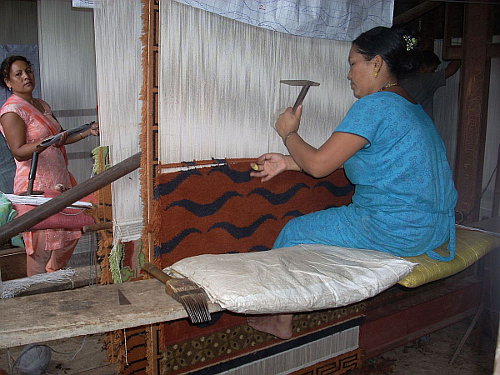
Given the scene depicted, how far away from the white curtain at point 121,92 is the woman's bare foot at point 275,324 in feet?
2.21

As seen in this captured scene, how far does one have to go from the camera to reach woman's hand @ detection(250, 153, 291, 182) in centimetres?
232

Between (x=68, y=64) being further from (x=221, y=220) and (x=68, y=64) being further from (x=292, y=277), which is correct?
(x=292, y=277)

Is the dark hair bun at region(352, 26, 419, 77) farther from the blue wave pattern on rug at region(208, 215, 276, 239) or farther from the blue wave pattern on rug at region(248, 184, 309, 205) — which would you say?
the blue wave pattern on rug at region(208, 215, 276, 239)

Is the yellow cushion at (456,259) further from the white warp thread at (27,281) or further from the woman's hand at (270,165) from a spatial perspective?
the white warp thread at (27,281)

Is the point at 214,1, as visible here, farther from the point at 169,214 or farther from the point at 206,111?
the point at 169,214

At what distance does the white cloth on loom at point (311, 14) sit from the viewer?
2.08 metres

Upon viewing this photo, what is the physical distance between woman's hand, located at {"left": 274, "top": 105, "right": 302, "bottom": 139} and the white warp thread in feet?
6.30

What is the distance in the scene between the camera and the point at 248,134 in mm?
2289

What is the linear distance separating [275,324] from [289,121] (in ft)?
3.01

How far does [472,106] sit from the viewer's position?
123 inches

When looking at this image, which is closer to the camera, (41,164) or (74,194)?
(74,194)

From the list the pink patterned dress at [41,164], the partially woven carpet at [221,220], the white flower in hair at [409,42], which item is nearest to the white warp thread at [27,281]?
the pink patterned dress at [41,164]

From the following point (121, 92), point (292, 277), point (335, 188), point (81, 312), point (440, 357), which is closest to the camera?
point (81, 312)

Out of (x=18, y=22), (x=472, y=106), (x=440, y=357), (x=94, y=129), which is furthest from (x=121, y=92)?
(x=18, y=22)
